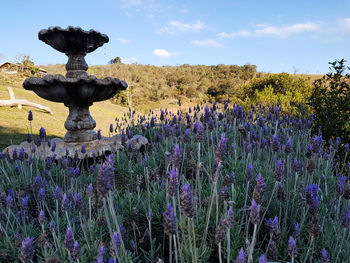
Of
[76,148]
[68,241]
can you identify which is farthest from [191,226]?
[76,148]

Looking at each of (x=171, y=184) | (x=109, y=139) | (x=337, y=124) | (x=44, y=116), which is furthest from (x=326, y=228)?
(x=44, y=116)

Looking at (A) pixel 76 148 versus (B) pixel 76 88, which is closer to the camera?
(B) pixel 76 88

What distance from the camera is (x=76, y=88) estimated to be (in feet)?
15.8

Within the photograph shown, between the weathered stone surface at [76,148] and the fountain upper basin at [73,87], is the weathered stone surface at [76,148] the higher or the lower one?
the lower one

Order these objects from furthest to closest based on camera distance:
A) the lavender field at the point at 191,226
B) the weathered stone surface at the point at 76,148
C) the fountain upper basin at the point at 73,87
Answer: the fountain upper basin at the point at 73,87 → the weathered stone surface at the point at 76,148 → the lavender field at the point at 191,226

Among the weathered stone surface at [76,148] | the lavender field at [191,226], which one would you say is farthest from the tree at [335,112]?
the weathered stone surface at [76,148]

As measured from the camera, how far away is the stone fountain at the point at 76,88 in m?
4.61

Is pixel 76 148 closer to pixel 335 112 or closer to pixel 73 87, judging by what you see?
pixel 73 87

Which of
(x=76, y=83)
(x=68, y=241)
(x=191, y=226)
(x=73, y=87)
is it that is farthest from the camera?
(x=73, y=87)

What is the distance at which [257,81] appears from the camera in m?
13.4

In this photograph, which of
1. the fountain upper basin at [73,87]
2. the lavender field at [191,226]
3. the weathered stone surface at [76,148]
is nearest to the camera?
the lavender field at [191,226]

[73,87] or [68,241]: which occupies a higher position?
[73,87]

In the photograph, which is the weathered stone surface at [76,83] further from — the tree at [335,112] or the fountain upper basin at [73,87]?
the tree at [335,112]

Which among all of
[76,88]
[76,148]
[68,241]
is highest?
[76,88]
